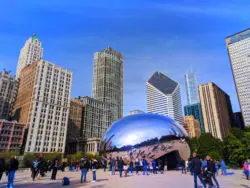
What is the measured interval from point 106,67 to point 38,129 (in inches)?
3768

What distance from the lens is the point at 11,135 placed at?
90.4m

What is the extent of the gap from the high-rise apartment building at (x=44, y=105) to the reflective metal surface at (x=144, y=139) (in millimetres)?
89276

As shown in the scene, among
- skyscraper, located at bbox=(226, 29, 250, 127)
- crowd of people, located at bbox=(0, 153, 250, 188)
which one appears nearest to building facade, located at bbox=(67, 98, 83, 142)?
crowd of people, located at bbox=(0, 153, 250, 188)

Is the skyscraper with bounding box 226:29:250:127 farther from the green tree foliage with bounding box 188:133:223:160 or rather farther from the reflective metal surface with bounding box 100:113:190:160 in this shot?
the reflective metal surface with bounding box 100:113:190:160

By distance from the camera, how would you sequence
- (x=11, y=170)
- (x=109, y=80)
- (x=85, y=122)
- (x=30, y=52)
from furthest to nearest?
(x=109, y=80), (x=30, y=52), (x=85, y=122), (x=11, y=170)

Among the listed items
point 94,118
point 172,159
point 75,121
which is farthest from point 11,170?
point 94,118

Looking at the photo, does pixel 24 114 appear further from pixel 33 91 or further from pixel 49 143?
pixel 49 143

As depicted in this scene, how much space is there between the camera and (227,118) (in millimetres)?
177875

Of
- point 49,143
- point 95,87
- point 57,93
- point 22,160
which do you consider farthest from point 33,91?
point 95,87

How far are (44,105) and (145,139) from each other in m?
101

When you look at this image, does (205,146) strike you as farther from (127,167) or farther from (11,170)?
(11,170)

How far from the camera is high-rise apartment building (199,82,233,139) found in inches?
6473

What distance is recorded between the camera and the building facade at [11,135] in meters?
87.7

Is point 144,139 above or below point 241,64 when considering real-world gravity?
below
